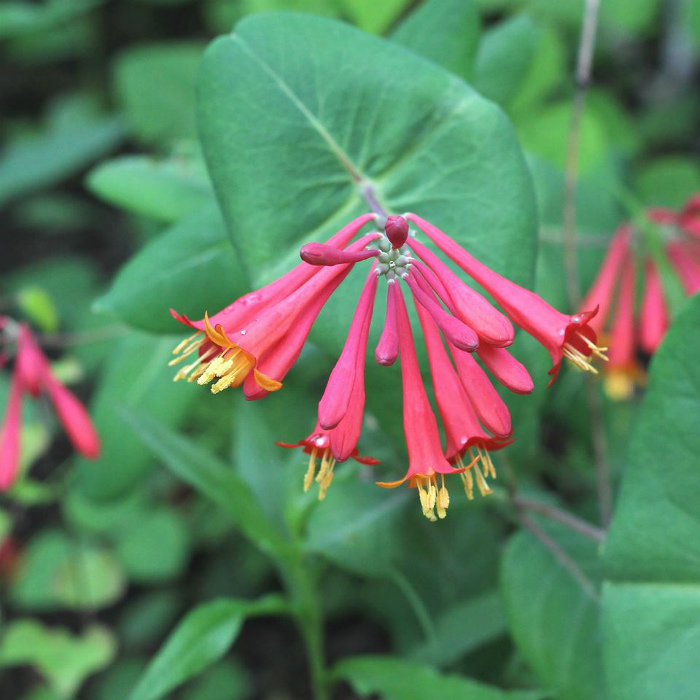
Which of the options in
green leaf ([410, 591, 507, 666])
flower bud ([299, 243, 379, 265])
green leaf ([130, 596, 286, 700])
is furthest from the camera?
green leaf ([410, 591, 507, 666])

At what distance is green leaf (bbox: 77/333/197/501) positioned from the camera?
57.2 inches

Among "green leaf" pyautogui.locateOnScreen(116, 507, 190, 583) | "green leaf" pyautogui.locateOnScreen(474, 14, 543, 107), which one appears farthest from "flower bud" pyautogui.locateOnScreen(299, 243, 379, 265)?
"green leaf" pyautogui.locateOnScreen(116, 507, 190, 583)

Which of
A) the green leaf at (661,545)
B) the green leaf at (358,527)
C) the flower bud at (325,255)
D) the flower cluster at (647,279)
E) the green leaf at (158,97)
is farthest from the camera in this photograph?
the green leaf at (158,97)

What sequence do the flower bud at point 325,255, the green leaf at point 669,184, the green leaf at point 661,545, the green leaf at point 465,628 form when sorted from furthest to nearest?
the green leaf at point 669,184
the green leaf at point 465,628
the green leaf at point 661,545
the flower bud at point 325,255

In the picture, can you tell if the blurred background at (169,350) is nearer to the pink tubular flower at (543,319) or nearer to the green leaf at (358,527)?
the green leaf at (358,527)

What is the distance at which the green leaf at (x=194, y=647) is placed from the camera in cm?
106

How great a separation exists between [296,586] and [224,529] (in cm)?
62

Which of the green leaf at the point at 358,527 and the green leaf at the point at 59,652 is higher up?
the green leaf at the point at 358,527

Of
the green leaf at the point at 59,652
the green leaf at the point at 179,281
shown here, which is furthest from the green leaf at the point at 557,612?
the green leaf at the point at 59,652

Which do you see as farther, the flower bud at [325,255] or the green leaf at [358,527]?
the green leaf at [358,527]

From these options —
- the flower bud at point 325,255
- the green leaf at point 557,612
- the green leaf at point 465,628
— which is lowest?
the green leaf at point 465,628

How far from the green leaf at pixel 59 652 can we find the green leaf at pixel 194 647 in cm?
60

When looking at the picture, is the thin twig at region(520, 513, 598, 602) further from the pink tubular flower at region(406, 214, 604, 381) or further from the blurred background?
the pink tubular flower at region(406, 214, 604, 381)

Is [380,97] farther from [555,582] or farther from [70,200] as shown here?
[70,200]
